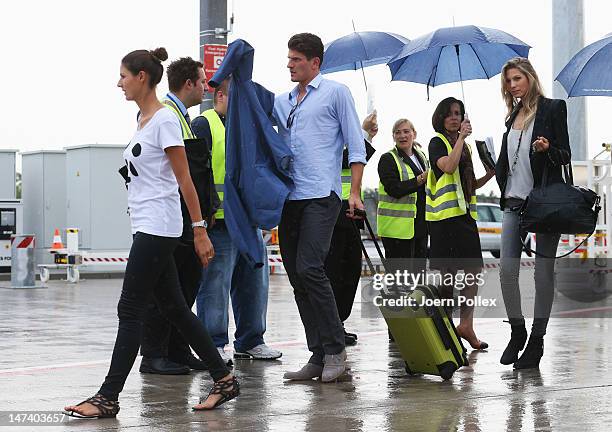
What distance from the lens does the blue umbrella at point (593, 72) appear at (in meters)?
10.7

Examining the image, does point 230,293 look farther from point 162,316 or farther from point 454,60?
point 454,60

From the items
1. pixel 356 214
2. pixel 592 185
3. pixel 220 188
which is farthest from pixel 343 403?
pixel 592 185

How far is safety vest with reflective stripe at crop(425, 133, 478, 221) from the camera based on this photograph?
9.27 metres

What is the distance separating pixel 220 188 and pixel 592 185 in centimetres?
848

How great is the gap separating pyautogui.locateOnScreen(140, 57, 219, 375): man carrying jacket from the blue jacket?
191 millimetres

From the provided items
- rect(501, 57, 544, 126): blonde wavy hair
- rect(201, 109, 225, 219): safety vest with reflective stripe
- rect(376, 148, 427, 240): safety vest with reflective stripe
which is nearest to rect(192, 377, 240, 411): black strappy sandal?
rect(201, 109, 225, 219): safety vest with reflective stripe

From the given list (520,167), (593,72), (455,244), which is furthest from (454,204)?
(593,72)

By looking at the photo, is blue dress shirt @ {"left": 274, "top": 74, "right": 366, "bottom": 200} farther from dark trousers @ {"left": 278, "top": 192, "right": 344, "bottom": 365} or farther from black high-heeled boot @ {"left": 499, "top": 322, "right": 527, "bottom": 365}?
black high-heeled boot @ {"left": 499, "top": 322, "right": 527, "bottom": 365}

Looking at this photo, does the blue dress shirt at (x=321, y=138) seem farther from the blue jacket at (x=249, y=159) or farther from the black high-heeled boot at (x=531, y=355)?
the black high-heeled boot at (x=531, y=355)

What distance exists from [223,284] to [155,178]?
7.51 ft

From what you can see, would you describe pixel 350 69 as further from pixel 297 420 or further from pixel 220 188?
pixel 297 420

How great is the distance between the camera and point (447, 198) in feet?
30.5

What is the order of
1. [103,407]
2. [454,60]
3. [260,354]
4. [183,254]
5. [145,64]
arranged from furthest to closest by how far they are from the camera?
[454,60], [260,354], [183,254], [145,64], [103,407]

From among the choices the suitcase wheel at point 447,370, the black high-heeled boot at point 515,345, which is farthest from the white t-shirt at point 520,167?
the suitcase wheel at point 447,370
